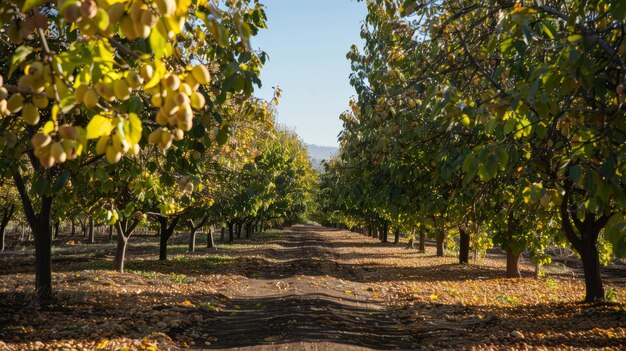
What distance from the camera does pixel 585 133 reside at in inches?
163

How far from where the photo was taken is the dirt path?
7988mm

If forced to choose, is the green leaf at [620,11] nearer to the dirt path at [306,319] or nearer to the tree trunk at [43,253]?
the dirt path at [306,319]

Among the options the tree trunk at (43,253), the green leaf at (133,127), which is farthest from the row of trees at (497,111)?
the tree trunk at (43,253)

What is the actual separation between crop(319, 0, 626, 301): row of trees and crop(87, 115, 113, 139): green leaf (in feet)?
8.67

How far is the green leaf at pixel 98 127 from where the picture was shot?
77.9 inches

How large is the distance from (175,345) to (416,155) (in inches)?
216

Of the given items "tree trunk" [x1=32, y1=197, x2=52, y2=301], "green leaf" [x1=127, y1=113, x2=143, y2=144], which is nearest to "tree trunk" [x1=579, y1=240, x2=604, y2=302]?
"green leaf" [x1=127, y1=113, x2=143, y2=144]

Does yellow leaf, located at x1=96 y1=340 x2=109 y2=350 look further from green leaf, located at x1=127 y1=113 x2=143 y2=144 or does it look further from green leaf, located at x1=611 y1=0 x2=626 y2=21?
green leaf, located at x1=611 y1=0 x2=626 y2=21

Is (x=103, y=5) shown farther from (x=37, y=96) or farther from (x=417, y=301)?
(x=417, y=301)

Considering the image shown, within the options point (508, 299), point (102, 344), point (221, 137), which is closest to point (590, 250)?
point (508, 299)

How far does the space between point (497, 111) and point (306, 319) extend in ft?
22.3

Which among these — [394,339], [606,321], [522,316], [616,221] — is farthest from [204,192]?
[616,221]

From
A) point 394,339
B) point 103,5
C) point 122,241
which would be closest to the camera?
point 103,5

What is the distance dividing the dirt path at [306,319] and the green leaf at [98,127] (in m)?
6.12
